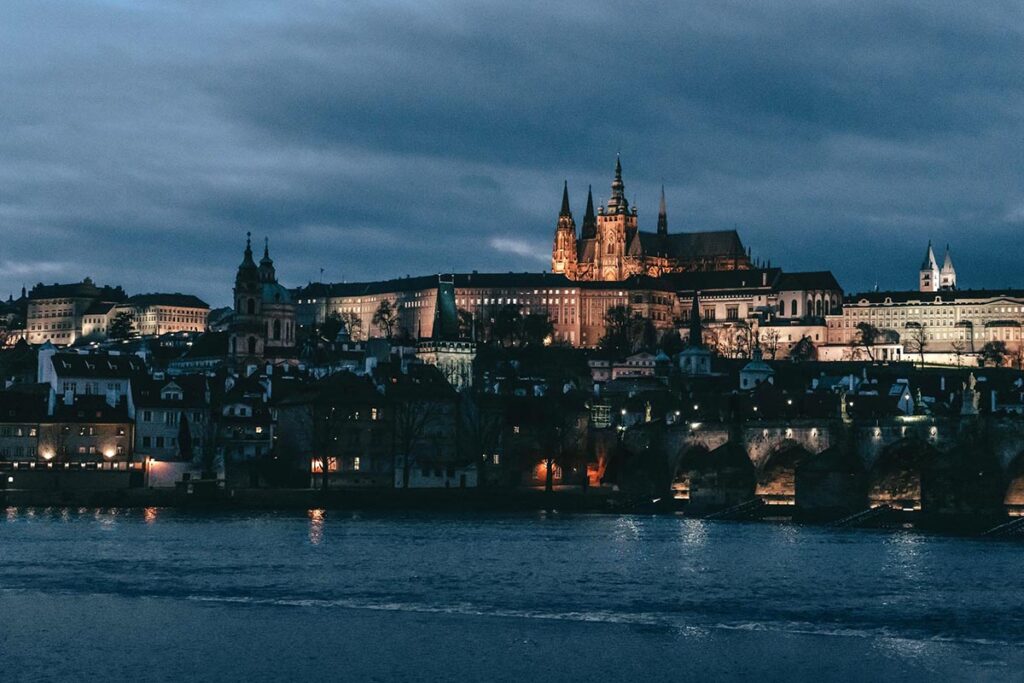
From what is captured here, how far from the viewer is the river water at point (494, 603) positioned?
40969 mm

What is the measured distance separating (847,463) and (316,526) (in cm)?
2398

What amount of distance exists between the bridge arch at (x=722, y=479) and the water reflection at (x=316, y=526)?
1775 centimetres

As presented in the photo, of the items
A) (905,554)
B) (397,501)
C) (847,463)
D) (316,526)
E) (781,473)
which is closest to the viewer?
(905,554)

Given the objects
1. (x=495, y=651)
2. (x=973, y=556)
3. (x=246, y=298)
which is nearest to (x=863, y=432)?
(x=973, y=556)

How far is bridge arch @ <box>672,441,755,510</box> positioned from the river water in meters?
11.6

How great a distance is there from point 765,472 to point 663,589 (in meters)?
36.0

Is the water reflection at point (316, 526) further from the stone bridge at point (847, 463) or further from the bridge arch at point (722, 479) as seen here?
the stone bridge at point (847, 463)

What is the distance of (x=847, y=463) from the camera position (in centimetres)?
8156

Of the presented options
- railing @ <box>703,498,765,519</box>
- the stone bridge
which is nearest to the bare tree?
the stone bridge

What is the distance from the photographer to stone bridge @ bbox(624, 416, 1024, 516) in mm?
77000

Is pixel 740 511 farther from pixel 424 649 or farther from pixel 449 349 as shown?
pixel 449 349

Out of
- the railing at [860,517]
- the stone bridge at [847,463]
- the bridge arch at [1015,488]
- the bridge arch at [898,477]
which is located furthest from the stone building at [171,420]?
the bridge arch at [1015,488]

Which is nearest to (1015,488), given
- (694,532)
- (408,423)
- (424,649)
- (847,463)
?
(847,463)

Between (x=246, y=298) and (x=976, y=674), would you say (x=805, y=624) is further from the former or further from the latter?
(x=246, y=298)
